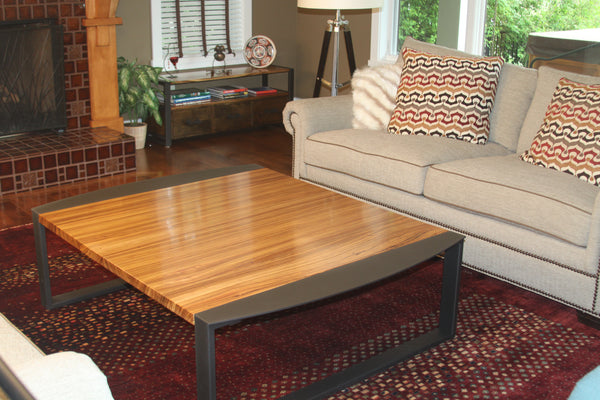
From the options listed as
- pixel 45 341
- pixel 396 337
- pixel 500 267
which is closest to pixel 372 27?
pixel 500 267

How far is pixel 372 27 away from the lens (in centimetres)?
563

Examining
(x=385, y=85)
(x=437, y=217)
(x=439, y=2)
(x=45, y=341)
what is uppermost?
(x=439, y=2)

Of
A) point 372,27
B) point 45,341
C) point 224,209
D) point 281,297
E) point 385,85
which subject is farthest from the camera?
point 372,27

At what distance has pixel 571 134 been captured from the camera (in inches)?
118

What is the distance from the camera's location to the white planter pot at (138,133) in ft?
16.7

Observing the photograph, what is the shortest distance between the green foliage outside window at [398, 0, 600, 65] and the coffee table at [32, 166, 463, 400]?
2518 mm

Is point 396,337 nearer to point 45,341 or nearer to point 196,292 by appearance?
point 196,292

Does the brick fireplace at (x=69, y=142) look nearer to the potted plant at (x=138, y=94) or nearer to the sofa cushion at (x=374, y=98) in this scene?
the potted plant at (x=138, y=94)

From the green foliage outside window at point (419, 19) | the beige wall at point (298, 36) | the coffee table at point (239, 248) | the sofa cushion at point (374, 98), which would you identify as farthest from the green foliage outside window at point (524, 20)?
the coffee table at point (239, 248)

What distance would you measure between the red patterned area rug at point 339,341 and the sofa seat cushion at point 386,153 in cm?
50

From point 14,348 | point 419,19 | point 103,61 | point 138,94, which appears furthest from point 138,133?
point 14,348

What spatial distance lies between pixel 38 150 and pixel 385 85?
6.91 ft

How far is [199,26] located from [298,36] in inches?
39.6

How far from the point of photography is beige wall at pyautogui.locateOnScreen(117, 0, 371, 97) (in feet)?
17.8
